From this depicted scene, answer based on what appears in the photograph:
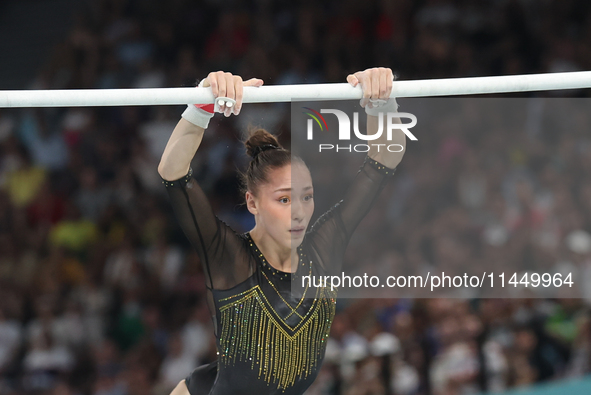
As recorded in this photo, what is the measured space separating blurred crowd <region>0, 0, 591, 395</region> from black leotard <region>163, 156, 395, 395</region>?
0.94 meters

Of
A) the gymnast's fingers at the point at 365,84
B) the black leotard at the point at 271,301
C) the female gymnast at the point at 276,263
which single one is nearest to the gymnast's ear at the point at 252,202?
the female gymnast at the point at 276,263

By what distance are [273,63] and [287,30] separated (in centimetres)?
55

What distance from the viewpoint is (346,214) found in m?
2.70

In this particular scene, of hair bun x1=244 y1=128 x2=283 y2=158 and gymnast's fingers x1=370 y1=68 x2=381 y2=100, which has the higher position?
gymnast's fingers x1=370 y1=68 x2=381 y2=100

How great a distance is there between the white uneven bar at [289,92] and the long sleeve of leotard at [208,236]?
0.97 feet

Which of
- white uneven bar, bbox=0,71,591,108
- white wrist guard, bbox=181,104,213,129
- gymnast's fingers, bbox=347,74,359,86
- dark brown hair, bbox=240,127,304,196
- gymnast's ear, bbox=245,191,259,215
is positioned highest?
gymnast's fingers, bbox=347,74,359,86

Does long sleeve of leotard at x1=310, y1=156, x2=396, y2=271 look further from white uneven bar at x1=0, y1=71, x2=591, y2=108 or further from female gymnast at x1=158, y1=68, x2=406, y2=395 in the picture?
white uneven bar at x1=0, y1=71, x2=591, y2=108

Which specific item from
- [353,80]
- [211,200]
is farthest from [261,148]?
[211,200]

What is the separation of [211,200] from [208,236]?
331cm

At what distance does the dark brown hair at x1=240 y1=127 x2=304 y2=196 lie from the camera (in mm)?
2631

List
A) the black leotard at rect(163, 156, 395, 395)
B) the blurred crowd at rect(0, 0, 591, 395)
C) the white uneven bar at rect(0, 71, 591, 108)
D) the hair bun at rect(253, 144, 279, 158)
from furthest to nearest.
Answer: the blurred crowd at rect(0, 0, 591, 395)
the hair bun at rect(253, 144, 279, 158)
the black leotard at rect(163, 156, 395, 395)
the white uneven bar at rect(0, 71, 591, 108)

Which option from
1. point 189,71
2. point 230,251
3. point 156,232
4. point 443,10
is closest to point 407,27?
point 443,10

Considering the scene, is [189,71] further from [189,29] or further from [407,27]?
[407,27]

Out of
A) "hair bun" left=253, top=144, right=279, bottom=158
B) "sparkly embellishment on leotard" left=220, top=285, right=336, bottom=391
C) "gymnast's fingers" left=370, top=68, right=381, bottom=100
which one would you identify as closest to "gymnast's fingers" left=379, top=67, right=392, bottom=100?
"gymnast's fingers" left=370, top=68, right=381, bottom=100
